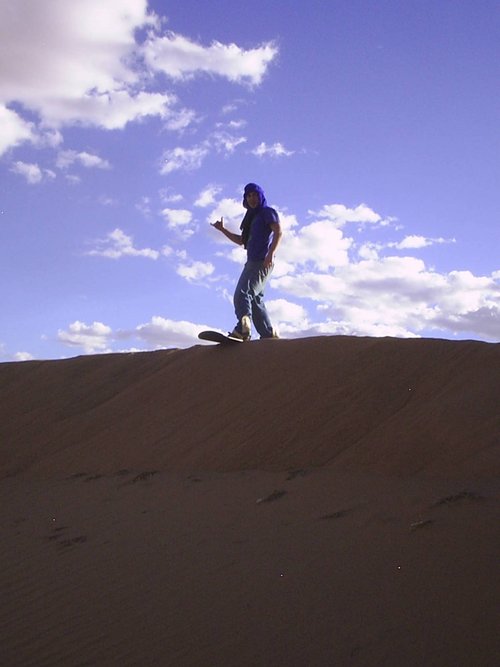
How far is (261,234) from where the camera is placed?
26.8 feet

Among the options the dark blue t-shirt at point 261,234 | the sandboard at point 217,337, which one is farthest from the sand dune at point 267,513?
the dark blue t-shirt at point 261,234

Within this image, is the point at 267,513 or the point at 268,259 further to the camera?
the point at 268,259

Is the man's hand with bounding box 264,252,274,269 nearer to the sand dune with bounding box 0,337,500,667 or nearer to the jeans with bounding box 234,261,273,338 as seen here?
the jeans with bounding box 234,261,273,338

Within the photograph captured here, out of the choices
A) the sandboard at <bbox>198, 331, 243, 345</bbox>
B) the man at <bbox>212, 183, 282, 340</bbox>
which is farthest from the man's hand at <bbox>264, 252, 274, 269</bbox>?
the sandboard at <bbox>198, 331, 243, 345</bbox>

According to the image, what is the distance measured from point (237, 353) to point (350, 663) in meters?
5.21

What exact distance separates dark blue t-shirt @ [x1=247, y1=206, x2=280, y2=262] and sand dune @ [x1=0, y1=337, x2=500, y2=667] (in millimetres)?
1040

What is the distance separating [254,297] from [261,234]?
72cm

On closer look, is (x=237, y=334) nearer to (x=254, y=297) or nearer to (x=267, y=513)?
(x=254, y=297)

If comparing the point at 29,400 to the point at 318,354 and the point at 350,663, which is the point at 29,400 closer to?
the point at 318,354

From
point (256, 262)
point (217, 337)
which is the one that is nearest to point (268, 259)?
point (256, 262)

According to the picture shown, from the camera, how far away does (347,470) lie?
16.1 ft

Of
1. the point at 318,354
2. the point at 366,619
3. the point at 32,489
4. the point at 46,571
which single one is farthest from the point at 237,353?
the point at 366,619

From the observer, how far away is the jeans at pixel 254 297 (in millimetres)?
7926

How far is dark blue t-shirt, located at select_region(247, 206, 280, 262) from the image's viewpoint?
Result: 809 cm
